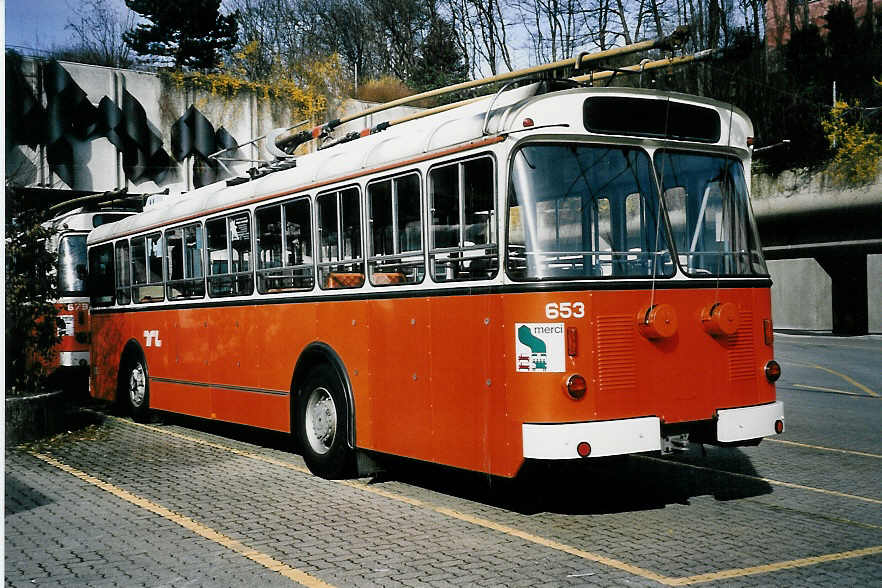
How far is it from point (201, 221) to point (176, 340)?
170cm

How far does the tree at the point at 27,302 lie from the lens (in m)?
12.6

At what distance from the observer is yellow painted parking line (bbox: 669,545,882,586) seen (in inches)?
237

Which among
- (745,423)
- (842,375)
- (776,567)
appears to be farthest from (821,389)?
(776,567)

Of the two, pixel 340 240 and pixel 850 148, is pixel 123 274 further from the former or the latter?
pixel 850 148

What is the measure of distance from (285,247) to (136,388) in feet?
16.9

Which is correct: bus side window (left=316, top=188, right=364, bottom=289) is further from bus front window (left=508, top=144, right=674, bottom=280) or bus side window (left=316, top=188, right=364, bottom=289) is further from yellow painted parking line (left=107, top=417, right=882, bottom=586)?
bus front window (left=508, top=144, right=674, bottom=280)

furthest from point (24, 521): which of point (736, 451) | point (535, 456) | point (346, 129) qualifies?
point (346, 129)

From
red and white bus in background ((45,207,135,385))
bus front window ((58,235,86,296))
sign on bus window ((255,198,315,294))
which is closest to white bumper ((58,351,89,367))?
red and white bus in background ((45,207,135,385))

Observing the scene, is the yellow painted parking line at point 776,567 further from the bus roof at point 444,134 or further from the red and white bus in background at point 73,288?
the red and white bus in background at point 73,288

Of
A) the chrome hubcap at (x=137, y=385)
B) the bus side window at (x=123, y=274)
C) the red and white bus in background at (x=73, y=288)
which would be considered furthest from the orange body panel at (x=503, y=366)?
the red and white bus in background at (x=73, y=288)

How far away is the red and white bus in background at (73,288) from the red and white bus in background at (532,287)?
8.98 meters

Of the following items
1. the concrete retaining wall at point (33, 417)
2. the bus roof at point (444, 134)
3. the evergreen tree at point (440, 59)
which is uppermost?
the evergreen tree at point (440, 59)

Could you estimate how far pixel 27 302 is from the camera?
1284 cm

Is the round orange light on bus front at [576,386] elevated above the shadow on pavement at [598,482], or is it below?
above
